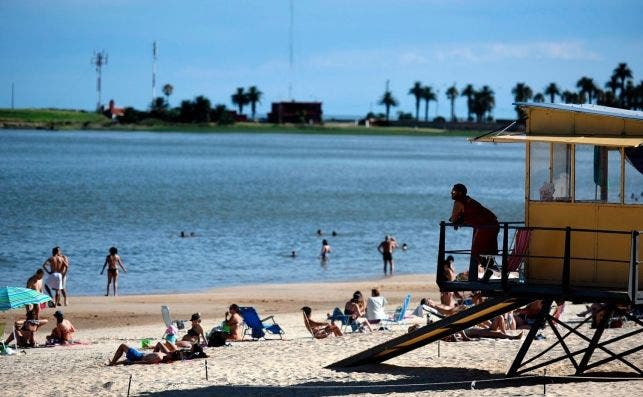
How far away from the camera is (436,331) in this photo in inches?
643

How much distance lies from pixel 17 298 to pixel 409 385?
29.2 feet

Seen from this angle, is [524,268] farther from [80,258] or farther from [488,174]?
[488,174]

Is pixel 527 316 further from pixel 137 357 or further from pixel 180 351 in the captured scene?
pixel 137 357

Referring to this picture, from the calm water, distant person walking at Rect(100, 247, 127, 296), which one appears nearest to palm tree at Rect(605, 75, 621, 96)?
the calm water

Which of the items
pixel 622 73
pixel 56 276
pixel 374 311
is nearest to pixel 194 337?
pixel 374 311

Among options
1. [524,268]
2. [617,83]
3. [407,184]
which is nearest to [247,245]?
[524,268]

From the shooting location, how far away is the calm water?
37.4 meters

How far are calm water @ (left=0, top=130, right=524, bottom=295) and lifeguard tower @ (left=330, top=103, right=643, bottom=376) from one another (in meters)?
18.5

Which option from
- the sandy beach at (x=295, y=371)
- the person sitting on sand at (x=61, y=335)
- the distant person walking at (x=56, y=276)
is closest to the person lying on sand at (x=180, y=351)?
the sandy beach at (x=295, y=371)

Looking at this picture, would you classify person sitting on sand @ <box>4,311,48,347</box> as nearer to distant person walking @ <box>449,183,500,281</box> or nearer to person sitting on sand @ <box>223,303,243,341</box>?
person sitting on sand @ <box>223,303,243,341</box>

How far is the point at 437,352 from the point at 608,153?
15.6 ft

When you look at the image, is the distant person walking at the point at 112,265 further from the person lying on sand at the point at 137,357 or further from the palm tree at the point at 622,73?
the palm tree at the point at 622,73

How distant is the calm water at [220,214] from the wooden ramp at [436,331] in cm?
1553

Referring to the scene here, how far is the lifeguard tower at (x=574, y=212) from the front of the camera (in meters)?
14.2
